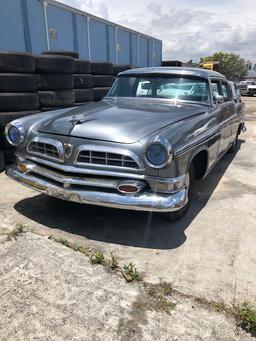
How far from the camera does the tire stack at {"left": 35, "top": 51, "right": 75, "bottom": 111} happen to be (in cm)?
603

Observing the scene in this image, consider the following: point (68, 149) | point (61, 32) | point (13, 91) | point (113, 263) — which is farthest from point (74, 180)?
point (61, 32)

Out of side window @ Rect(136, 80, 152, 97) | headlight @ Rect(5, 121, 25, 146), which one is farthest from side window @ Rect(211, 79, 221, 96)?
headlight @ Rect(5, 121, 25, 146)

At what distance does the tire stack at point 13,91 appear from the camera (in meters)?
5.34

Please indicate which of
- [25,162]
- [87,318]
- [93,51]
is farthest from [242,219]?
A: [93,51]

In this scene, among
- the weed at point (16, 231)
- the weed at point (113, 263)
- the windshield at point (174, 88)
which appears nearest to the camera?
the weed at point (113, 263)

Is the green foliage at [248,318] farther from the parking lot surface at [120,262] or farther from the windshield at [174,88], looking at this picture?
the windshield at [174,88]

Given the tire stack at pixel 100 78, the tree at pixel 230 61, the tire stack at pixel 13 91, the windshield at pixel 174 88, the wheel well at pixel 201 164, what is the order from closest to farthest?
the wheel well at pixel 201 164, the windshield at pixel 174 88, the tire stack at pixel 13 91, the tire stack at pixel 100 78, the tree at pixel 230 61

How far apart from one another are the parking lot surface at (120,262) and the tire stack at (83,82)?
3.35 meters

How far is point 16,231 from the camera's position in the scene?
3.34m

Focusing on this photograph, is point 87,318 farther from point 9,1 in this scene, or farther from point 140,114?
point 9,1

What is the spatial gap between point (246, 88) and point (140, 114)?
2355cm

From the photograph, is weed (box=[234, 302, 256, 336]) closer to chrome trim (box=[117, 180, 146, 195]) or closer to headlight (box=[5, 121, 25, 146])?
chrome trim (box=[117, 180, 146, 195])

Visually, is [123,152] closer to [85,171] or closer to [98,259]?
[85,171]

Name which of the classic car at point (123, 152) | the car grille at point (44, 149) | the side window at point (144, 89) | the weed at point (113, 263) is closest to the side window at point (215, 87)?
the classic car at point (123, 152)
